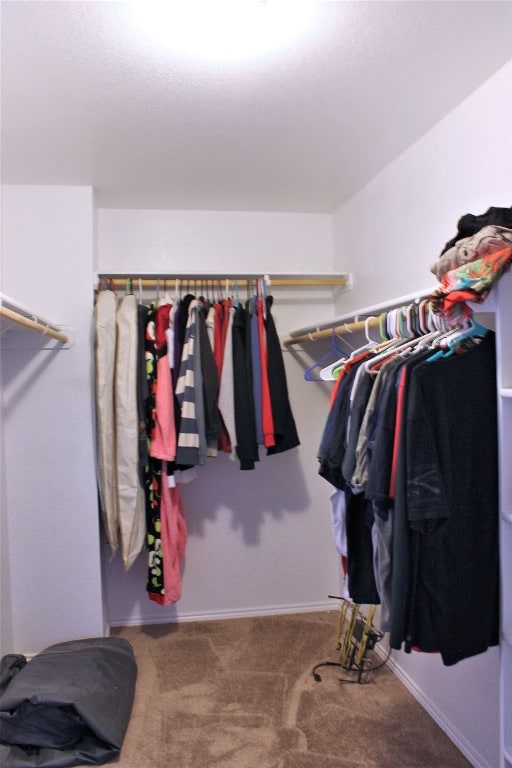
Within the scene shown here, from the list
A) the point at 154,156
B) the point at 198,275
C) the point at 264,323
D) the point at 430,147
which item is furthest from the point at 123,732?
the point at 430,147

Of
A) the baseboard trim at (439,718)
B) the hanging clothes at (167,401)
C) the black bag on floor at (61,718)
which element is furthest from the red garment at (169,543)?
the baseboard trim at (439,718)

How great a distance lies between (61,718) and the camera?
77.0 inches

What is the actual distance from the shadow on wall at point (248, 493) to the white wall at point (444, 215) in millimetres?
1013

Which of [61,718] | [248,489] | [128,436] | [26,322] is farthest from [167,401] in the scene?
[61,718]

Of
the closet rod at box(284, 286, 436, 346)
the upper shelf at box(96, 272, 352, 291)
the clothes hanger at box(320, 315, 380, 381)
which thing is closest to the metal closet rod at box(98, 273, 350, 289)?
the upper shelf at box(96, 272, 352, 291)

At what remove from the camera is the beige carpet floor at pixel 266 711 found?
190cm

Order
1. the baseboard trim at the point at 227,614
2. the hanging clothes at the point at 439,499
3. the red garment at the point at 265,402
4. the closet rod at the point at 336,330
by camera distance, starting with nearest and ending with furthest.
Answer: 1. the hanging clothes at the point at 439,499
2. the closet rod at the point at 336,330
3. the red garment at the point at 265,402
4. the baseboard trim at the point at 227,614

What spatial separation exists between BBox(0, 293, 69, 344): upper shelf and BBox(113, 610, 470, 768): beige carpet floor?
5.31 ft

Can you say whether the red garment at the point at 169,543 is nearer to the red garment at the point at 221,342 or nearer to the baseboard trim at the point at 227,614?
the red garment at the point at 221,342

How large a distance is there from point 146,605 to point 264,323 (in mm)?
1724

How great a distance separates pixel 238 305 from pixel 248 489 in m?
1.10

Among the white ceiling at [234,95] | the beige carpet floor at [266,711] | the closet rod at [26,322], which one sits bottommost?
the beige carpet floor at [266,711]

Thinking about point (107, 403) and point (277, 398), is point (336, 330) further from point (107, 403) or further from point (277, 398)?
point (107, 403)

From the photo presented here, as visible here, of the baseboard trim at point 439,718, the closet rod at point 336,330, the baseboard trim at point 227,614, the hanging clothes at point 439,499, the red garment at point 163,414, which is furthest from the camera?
the baseboard trim at point 227,614
